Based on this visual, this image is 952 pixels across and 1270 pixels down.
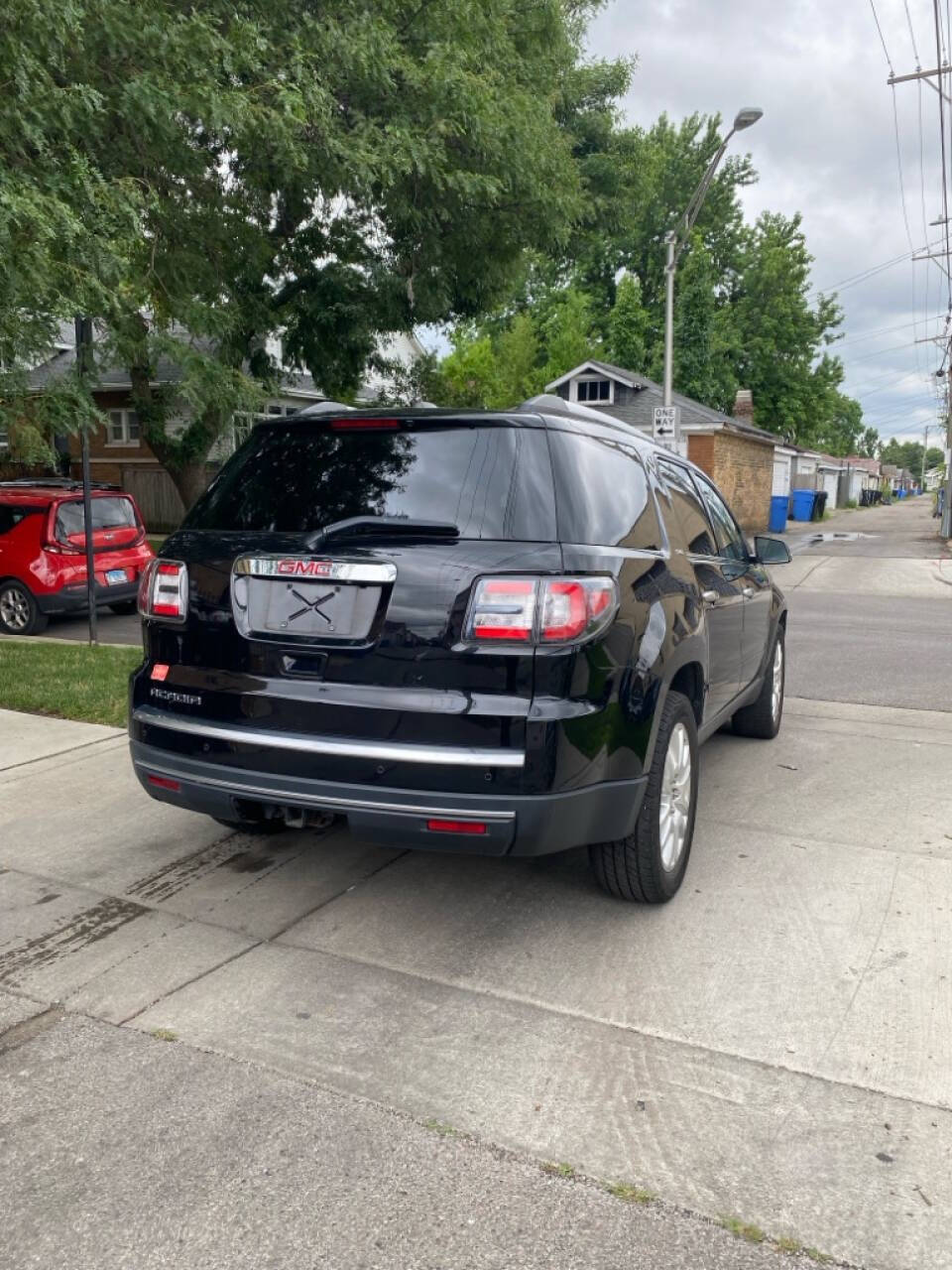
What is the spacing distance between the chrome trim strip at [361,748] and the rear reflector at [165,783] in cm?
20

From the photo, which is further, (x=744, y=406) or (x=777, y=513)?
(x=744, y=406)

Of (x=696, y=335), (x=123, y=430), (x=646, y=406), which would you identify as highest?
(x=696, y=335)

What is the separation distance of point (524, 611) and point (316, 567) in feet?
2.25

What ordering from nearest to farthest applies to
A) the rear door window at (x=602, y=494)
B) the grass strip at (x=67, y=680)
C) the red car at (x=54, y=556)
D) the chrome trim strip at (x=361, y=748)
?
the chrome trim strip at (x=361, y=748) → the rear door window at (x=602, y=494) → the grass strip at (x=67, y=680) → the red car at (x=54, y=556)

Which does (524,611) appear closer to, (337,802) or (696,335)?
(337,802)

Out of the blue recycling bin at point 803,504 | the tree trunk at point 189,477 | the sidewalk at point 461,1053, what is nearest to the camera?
the sidewalk at point 461,1053

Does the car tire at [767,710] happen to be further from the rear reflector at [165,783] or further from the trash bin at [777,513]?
the trash bin at [777,513]

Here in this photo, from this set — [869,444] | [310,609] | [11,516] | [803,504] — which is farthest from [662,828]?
[869,444]

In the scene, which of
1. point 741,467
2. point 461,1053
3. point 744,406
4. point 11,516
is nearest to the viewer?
point 461,1053

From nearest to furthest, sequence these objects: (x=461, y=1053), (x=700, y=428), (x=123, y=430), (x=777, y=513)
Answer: (x=461, y=1053), (x=123, y=430), (x=700, y=428), (x=777, y=513)

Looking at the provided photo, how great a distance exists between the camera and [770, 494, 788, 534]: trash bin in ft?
116

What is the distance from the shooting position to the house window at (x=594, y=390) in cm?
3288

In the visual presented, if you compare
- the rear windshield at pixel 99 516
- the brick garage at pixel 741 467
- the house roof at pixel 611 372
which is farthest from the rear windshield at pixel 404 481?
the house roof at pixel 611 372

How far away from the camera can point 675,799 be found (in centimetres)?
381
